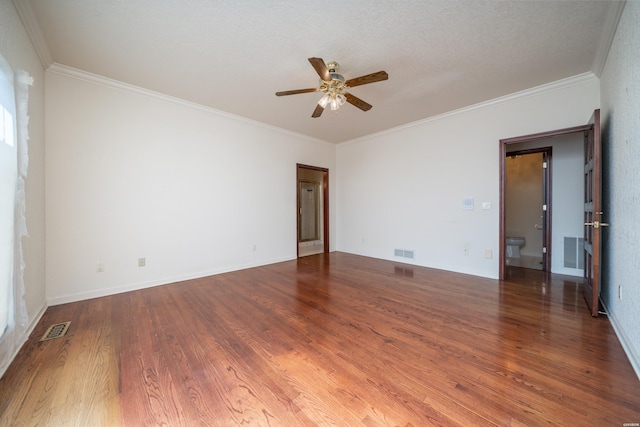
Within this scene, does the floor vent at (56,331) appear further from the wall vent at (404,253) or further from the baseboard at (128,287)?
the wall vent at (404,253)

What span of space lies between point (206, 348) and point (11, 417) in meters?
0.94

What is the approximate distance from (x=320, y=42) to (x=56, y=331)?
3.49 meters

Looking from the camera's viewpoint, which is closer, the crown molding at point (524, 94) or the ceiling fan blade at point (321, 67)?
the ceiling fan blade at point (321, 67)

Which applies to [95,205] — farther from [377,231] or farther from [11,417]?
[377,231]

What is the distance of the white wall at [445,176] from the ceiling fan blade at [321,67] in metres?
2.60

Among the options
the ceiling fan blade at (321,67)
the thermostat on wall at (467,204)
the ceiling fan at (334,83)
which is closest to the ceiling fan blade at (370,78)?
the ceiling fan at (334,83)

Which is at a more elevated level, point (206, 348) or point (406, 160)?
point (406, 160)

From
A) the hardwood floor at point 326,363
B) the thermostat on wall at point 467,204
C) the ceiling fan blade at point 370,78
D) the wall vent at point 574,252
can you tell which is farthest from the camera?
the thermostat on wall at point 467,204

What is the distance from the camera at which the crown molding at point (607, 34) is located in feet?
6.02

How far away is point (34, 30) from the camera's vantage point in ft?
6.70

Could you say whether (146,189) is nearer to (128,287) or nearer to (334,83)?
(128,287)

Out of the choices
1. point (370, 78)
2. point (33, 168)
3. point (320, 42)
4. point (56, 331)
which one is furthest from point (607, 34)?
point (56, 331)

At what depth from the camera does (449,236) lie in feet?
13.1

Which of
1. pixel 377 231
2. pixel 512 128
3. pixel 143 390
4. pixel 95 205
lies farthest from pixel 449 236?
pixel 95 205
